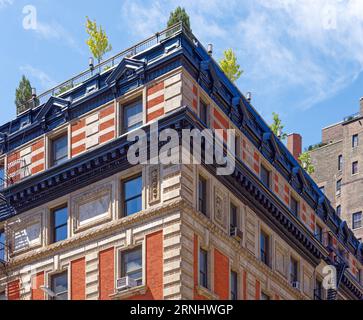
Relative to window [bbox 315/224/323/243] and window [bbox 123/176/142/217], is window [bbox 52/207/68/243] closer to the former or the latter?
window [bbox 123/176/142/217]

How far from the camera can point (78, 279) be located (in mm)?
45438

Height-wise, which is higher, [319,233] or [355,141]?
[355,141]

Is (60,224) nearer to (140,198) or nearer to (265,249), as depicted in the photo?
(140,198)

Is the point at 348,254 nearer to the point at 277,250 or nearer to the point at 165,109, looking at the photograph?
the point at 277,250

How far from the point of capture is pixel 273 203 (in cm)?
5062

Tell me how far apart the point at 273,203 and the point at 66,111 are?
34.5ft

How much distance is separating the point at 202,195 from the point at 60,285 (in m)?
7.28

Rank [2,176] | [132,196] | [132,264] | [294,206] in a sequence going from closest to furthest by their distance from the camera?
[132,264], [132,196], [2,176], [294,206]

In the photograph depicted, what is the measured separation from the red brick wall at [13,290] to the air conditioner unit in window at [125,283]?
638cm

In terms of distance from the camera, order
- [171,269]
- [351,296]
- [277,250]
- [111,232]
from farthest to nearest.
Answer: [351,296] → [277,250] → [111,232] → [171,269]

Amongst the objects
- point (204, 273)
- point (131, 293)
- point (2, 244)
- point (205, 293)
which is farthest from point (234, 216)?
point (2, 244)

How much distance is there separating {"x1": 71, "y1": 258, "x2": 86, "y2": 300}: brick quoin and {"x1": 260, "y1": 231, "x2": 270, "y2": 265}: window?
29.5ft

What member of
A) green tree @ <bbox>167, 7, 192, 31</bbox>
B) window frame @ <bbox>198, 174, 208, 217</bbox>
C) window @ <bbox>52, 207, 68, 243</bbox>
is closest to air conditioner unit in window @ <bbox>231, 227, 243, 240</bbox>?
window frame @ <bbox>198, 174, 208, 217</bbox>
